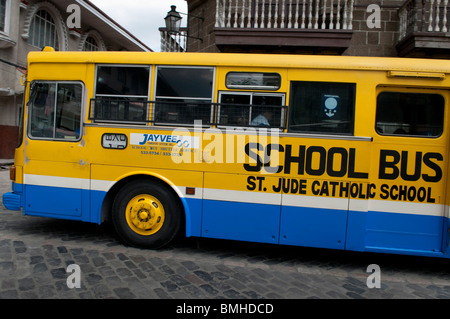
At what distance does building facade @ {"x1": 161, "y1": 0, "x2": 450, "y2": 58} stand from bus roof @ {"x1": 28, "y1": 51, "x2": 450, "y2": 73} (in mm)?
5650

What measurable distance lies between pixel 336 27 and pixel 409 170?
669 cm

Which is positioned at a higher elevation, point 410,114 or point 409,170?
point 410,114

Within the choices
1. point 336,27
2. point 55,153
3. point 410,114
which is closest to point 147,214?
point 55,153

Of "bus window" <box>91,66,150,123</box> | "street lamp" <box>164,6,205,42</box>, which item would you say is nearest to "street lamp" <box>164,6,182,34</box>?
"street lamp" <box>164,6,205,42</box>

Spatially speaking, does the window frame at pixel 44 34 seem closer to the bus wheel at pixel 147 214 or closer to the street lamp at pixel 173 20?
the street lamp at pixel 173 20

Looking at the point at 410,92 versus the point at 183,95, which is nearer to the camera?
the point at 410,92

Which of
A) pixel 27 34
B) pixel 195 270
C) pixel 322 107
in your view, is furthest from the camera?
pixel 27 34

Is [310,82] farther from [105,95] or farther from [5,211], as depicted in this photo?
[5,211]

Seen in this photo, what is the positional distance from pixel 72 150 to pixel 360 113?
4107 mm

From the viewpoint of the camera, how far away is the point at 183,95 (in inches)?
169

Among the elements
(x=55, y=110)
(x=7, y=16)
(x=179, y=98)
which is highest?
(x=7, y=16)

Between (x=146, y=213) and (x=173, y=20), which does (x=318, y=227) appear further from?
(x=173, y=20)

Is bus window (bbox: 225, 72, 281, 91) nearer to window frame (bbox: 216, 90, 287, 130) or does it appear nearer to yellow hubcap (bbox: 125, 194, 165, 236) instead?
window frame (bbox: 216, 90, 287, 130)
